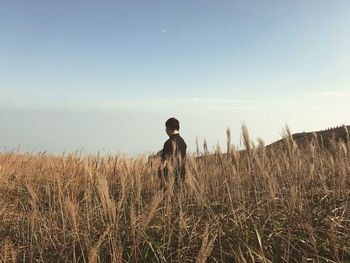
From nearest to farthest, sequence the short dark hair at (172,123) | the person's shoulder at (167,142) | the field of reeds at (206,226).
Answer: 1. the field of reeds at (206,226)
2. the person's shoulder at (167,142)
3. the short dark hair at (172,123)

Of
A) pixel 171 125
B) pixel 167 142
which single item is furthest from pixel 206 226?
pixel 171 125

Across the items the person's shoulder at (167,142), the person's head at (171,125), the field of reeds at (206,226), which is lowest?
the field of reeds at (206,226)

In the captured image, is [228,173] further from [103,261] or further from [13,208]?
[13,208]

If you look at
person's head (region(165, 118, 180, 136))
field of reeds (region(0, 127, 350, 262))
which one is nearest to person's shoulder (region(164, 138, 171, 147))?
person's head (region(165, 118, 180, 136))

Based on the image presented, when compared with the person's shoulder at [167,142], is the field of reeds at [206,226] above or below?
below

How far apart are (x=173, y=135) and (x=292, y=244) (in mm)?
2880

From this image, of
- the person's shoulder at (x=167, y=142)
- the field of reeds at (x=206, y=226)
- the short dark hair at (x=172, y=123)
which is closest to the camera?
the field of reeds at (x=206, y=226)

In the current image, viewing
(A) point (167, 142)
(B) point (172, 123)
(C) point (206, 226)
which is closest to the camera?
(C) point (206, 226)

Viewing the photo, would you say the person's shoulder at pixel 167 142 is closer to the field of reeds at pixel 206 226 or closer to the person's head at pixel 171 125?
the person's head at pixel 171 125

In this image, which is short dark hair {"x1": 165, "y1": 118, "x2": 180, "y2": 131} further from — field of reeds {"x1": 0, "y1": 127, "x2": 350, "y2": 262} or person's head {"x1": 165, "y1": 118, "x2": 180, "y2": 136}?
field of reeds {"x1": 0, "y1": 127, "x2": 350, "y2": 262}

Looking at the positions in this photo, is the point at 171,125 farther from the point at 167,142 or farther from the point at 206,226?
the point at 206,226

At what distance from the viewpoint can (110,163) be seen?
731 centimetres

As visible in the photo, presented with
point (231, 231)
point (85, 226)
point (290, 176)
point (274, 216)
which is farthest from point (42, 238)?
point (290, 176)

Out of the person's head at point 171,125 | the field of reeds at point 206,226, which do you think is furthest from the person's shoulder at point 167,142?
the field of reeds at point 206,226
